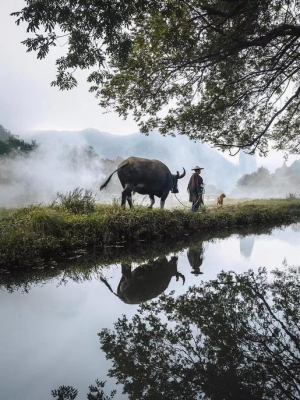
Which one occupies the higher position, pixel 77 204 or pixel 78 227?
pixel 77 204

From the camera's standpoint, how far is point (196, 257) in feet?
20.3

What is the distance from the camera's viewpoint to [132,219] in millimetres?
8016

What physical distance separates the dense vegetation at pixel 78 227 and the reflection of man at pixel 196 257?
1568mm

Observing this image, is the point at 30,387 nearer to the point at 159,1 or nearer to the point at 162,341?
the point at 162,341

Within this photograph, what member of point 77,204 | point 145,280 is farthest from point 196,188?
point 145,280

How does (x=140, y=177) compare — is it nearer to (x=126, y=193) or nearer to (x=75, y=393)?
(x=126, y=193)

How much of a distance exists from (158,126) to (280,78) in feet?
13.5

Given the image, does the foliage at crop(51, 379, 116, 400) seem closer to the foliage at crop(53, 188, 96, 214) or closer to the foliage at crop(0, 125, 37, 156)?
the foliage at crop(53, 188, 96, 214)

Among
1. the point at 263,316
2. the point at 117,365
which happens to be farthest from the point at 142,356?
the point at 263,316

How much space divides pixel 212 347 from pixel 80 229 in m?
4.83

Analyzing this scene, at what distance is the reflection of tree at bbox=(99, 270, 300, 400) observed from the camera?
6.35 feet

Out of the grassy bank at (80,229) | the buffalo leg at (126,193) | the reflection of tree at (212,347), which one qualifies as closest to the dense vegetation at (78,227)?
the grassy bank at (80,229)

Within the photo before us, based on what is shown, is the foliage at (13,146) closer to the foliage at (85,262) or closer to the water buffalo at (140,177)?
the water buffalo at (140,177)

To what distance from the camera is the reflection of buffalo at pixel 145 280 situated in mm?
3770
